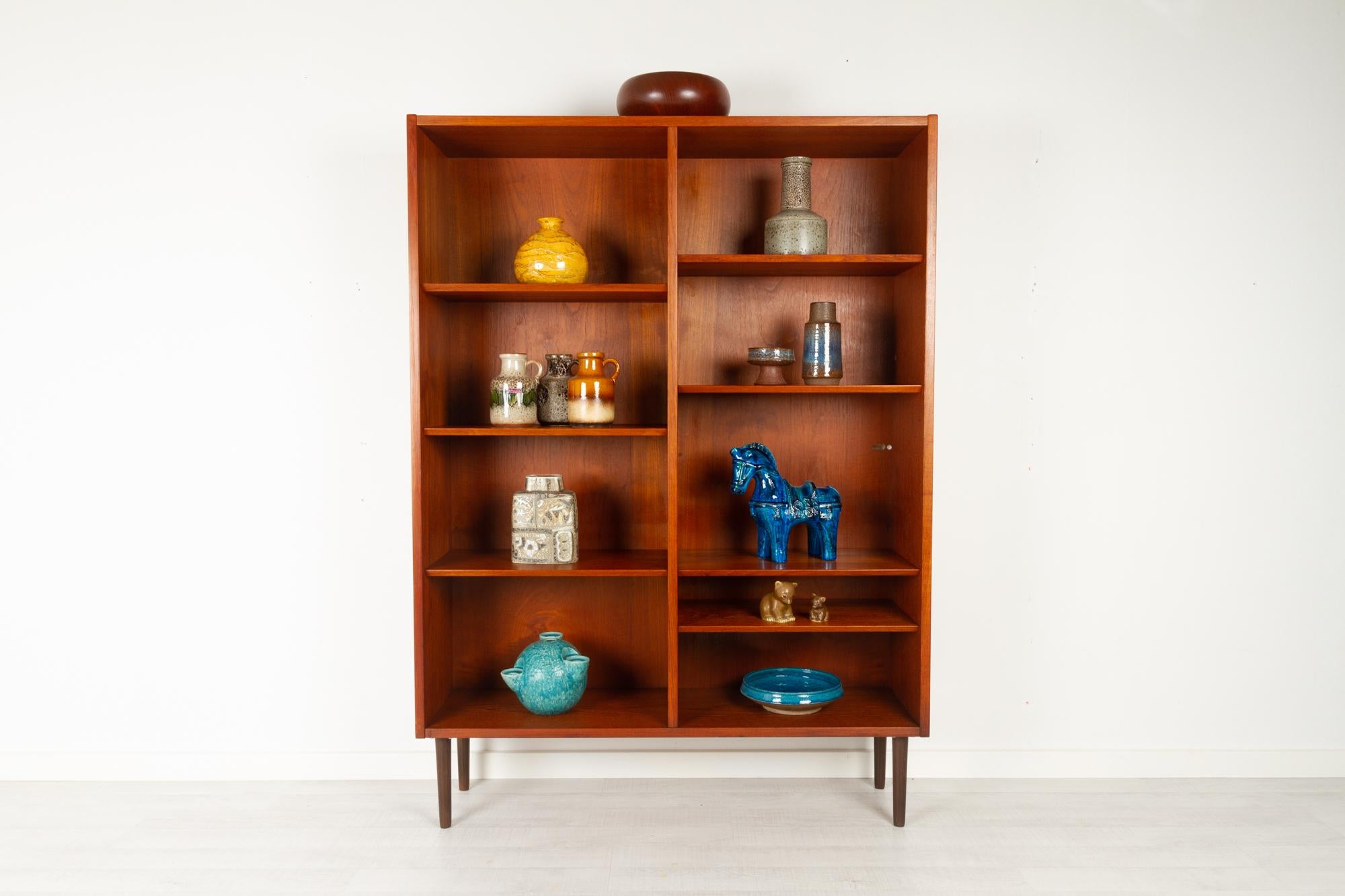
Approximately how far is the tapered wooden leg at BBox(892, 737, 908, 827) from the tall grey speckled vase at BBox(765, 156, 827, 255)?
131 cm

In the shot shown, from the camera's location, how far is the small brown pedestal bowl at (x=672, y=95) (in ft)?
7.70

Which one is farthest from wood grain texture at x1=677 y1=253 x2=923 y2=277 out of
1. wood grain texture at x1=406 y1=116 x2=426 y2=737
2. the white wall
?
wood grain texture at x1=406 y1=116 x2=426 y2=737

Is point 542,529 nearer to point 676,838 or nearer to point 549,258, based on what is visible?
point 549,258

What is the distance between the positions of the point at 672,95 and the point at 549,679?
1.55 metres

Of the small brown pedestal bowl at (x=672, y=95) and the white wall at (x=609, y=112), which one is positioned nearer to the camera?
the small brown pedestal bowl at (x=672, y=95)

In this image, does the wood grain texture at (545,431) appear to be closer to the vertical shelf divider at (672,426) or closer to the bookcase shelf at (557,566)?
the vertical shelf divider at (672,426)

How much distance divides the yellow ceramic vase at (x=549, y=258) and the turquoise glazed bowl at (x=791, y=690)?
1.21 metres

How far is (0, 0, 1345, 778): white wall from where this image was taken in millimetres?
2646

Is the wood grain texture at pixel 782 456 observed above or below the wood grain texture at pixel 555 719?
above

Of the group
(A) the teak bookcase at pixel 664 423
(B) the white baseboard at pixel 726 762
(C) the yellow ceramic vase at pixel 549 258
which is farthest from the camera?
(B) the white baseboard at pixel 726 762

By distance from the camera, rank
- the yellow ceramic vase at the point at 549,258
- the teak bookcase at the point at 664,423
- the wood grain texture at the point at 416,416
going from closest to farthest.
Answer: the wood grain texture at the point at 416,416 → the yellow ceramic vase at the point at 549,258 → the teak bookcase at the point at 664,423

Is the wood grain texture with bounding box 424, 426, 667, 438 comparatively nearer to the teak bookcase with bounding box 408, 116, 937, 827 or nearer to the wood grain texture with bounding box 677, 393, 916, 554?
the teak bookcase with bounding box 408, 116, 937, 827

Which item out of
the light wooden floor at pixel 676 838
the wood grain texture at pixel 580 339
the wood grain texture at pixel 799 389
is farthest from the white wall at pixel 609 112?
the wood grain texture at pixel 799 389

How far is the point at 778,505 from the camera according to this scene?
2451 mm
